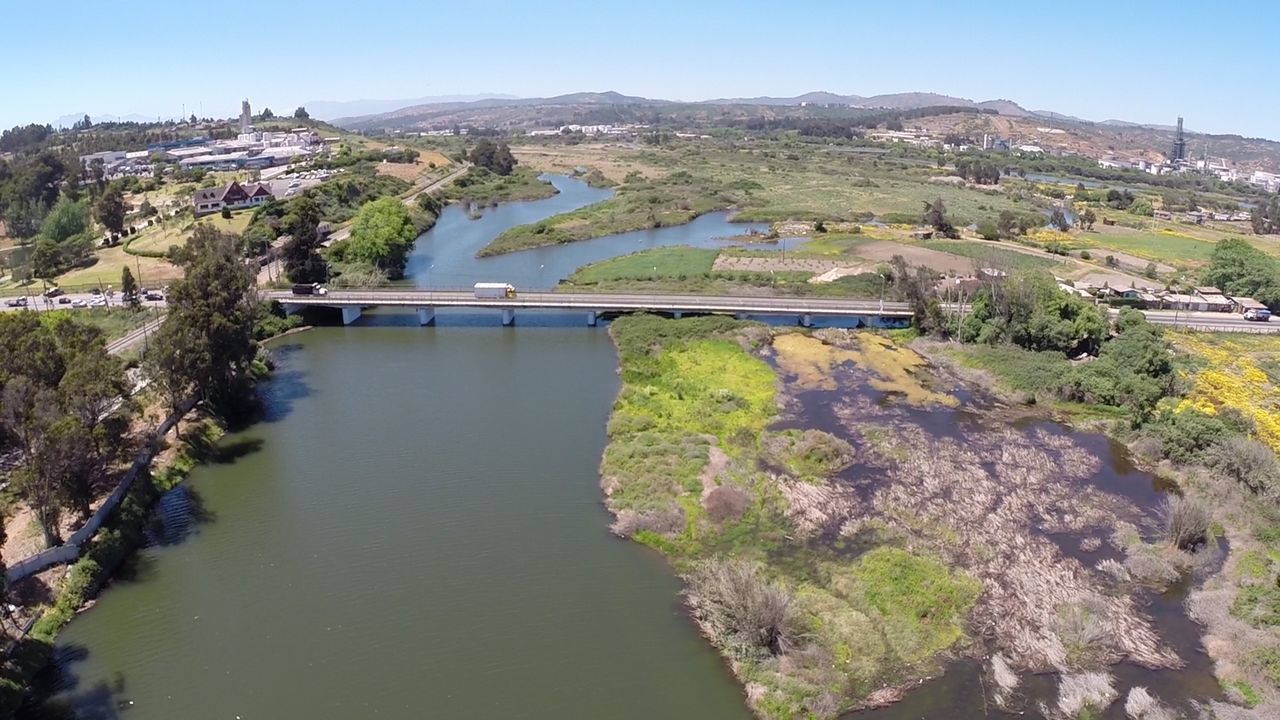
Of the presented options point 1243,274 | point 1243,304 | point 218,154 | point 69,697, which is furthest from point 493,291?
point 218,154

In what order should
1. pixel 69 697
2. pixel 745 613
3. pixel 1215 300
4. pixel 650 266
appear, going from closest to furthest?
pixel 69 697, pixel 745 613, pixel 1215 300, pixel 650 266

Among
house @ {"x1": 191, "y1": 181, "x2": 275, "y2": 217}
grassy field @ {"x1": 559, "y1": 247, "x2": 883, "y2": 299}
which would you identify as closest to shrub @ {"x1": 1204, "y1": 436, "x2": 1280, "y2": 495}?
grassy field @ {"x1": 559, "y1": 247, "x2": 883, "y2": 299}

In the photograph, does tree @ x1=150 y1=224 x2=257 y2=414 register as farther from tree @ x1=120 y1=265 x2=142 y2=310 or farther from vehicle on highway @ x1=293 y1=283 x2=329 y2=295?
tree @ x1=120 y1=265 x2=142 y2=310

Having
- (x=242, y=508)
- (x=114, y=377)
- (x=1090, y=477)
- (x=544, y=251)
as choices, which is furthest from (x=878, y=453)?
(x=544, y=251)

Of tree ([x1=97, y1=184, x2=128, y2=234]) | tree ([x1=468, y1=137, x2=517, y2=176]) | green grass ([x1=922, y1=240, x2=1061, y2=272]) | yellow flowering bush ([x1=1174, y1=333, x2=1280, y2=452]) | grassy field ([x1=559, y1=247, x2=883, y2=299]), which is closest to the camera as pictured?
yellow flowering bush ([x1=1174, y1=333, x2=1280, y2=452])

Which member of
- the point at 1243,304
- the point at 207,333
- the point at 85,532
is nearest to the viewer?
the point at 85,532

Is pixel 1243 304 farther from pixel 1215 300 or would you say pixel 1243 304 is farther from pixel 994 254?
pixel 994 254
